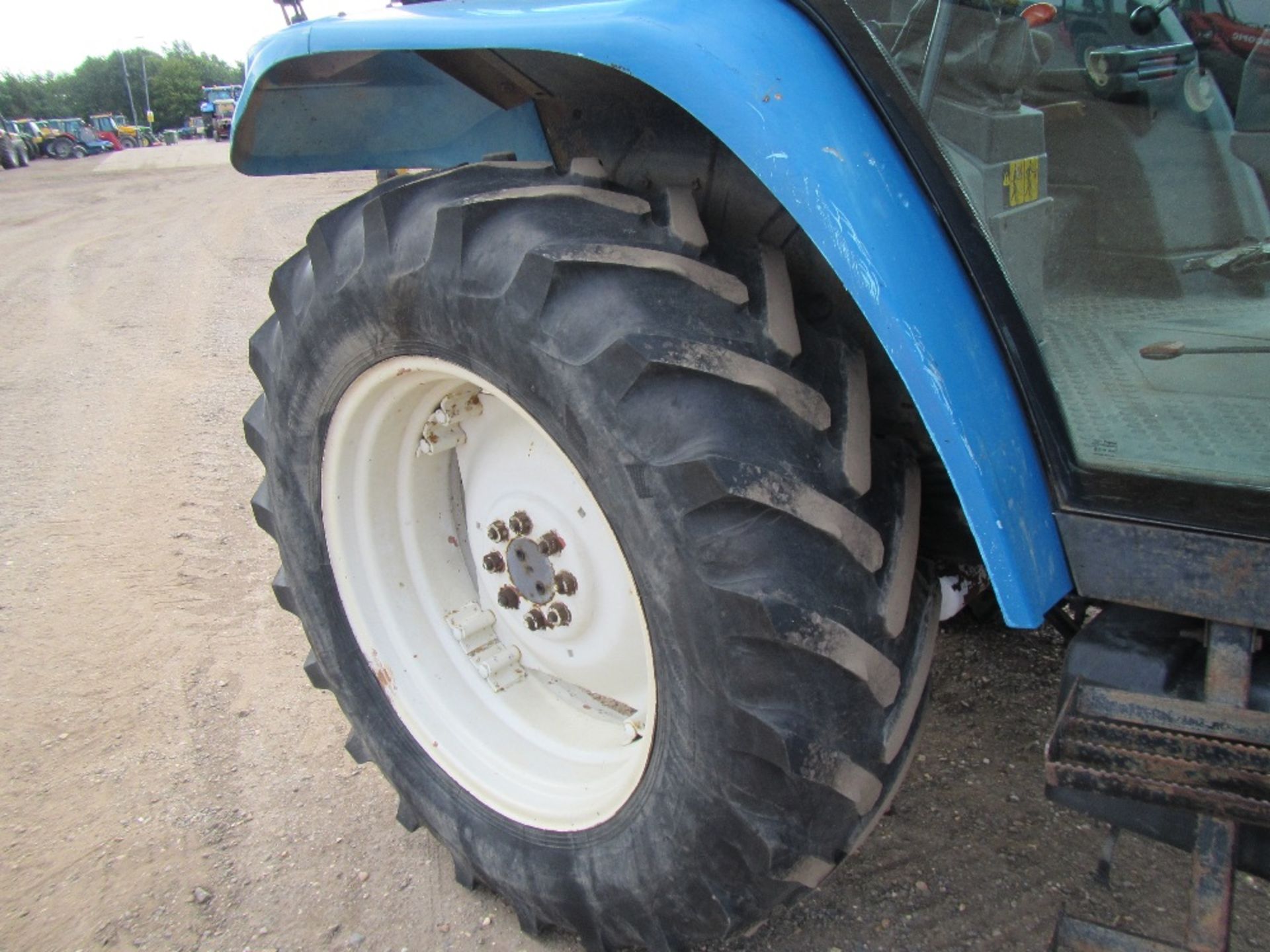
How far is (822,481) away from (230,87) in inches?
2003

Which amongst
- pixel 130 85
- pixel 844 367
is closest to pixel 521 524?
pixel 844 367

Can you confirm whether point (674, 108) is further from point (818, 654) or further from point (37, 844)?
point (37, 844)

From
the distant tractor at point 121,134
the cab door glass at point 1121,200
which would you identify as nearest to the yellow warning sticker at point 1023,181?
the cab door glass at point 1121,200

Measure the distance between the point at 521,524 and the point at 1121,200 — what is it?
1.07 metres

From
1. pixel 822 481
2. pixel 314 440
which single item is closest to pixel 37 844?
pixel 314 440

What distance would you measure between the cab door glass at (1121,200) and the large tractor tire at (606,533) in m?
0.26

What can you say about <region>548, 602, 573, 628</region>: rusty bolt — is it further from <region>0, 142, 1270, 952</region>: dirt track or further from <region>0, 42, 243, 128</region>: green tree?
<region>0, 42, 243, 128</region>: green tree

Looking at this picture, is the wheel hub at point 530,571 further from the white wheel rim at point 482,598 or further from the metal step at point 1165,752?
the metal step at point 1165,752

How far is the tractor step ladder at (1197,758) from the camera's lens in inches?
46.4

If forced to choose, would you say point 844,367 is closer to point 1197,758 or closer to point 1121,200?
point 1121,200

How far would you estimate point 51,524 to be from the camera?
371 cm

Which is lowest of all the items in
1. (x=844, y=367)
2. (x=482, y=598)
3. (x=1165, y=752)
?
(x=482, y=598)

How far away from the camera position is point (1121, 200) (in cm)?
137

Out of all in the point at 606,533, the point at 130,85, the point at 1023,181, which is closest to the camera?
the point at 1023,181
